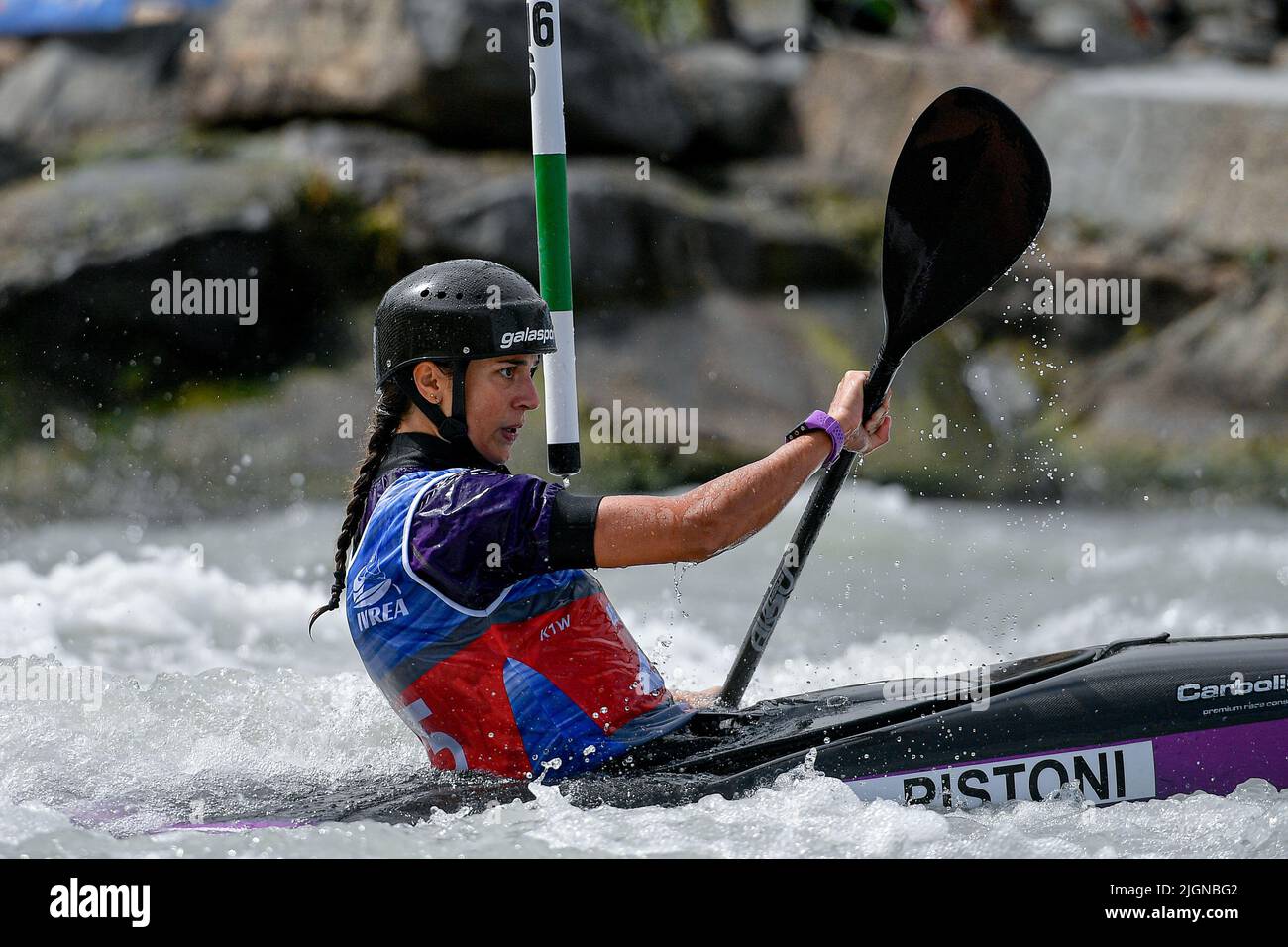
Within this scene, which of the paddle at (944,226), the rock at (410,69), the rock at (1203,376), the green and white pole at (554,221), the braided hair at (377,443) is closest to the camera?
the braided hair at (377,443)

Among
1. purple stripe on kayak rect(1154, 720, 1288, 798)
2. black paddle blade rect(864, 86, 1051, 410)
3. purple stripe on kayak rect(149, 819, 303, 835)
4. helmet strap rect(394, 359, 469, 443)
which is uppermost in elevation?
black paddle blade rect(864, 86, 1051, 410)

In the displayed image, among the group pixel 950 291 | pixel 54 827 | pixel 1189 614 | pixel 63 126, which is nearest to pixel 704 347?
pixel 1189 614

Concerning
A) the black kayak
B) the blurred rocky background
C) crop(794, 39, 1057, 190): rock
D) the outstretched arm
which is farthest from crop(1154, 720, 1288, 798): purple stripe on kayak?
crop(794, 39, 1057, 190): rock

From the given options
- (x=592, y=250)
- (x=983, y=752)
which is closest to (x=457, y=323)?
(x=983, y=752)

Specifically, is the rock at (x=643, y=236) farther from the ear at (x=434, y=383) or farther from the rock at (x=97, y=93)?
the ear at (x=434, y=383)

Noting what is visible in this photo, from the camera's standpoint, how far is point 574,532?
9.21ft

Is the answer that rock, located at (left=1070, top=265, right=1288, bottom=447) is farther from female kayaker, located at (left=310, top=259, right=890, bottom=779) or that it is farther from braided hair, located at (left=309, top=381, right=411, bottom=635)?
braided hair, located at (left=309, top=381, right=411, bottom=635)

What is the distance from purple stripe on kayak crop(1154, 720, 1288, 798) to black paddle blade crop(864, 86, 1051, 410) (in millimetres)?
1074

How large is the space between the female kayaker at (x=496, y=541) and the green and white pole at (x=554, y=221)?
1.76 feet

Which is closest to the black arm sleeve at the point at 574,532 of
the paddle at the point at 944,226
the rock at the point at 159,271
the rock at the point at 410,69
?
the paddle at the point at 944,226

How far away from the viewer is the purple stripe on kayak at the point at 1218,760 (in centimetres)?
311

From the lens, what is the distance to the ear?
122 inches

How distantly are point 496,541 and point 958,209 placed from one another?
4.81ft

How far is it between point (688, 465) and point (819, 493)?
5.41 metres
